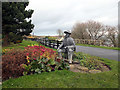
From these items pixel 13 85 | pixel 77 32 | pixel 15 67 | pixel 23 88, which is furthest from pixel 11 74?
pixel 77 32

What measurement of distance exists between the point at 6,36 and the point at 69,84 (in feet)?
39.8

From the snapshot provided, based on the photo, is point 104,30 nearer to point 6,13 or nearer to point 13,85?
point 6,13

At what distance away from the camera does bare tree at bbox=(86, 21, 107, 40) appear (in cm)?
2788

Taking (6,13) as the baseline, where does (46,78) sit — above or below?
below

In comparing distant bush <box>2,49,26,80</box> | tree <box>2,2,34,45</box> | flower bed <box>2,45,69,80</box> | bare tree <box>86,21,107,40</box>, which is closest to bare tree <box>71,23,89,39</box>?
bare tree <box>86,21,107,40</box>

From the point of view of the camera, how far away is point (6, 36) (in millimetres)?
12312

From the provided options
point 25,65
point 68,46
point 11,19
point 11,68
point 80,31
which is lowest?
point 11,68

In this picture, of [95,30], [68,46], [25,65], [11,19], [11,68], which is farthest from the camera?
[95,30]

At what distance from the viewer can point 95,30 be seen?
28141mm

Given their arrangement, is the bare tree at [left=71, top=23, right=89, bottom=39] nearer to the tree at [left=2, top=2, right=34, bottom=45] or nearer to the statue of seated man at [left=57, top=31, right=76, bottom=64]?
the tree at [left=2, top=2, right=34, bottom=45]

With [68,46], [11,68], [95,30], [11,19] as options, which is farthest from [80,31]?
[11,68]

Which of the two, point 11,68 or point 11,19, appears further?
point 11,19

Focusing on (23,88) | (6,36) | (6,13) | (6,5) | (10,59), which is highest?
(6,5)

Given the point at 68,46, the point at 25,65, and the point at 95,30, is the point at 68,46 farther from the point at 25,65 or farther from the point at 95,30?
the point at 95,30
